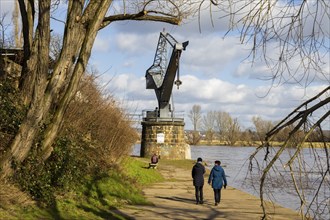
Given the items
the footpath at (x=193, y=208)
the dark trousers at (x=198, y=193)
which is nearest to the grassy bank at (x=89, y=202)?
the footpath at (x=193, y=208)

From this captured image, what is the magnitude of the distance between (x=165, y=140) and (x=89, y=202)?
3419 cm

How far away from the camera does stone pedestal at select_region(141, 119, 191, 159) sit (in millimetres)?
46844

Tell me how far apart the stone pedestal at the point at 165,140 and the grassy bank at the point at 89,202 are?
95.5 feet

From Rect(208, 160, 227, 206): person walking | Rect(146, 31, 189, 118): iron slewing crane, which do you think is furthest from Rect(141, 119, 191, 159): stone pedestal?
Rect(208, 160, 227, 206): person walking

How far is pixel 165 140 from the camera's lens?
47.0 meters

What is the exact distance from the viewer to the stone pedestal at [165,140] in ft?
154

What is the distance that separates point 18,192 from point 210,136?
112m

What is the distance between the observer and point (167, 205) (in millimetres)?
14773

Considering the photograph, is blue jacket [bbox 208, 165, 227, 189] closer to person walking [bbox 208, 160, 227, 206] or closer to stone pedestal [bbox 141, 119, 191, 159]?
person walking [bbox 208, 160, 227, 206]

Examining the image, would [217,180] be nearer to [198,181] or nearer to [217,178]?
[217,178]

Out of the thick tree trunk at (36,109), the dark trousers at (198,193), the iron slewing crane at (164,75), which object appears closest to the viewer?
the thick tree trunk at (36,109)

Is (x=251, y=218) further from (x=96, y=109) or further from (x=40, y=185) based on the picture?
(x=96, y=109)

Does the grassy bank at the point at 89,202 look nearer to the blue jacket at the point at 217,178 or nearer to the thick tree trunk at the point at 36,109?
the thick tree trunk at the point at 36,109

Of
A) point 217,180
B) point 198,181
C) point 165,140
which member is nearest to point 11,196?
point 198,181
